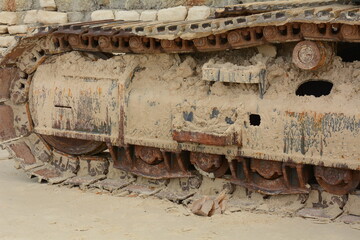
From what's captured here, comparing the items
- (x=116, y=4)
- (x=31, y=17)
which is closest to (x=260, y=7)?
(x=116, y=4)

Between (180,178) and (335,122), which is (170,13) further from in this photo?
(335,122)

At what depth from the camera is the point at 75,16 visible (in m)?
12.6

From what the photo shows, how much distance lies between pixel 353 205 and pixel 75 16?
6.46 metres

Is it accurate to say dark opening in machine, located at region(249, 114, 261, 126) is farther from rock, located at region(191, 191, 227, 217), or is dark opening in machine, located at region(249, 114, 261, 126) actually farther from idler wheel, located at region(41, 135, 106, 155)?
idler wheel, located at region(41, 135, 106, 155)

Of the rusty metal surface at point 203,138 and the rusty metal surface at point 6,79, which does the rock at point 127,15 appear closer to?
the rusty metal surface at point 6,79

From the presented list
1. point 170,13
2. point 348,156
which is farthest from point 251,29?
point 170,13

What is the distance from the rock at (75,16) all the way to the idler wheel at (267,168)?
217 inches

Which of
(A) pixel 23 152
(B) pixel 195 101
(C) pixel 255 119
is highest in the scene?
(B) pixel 195 101

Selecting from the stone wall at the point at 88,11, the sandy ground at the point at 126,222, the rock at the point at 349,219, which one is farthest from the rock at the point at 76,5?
the rock at the point at 349,219

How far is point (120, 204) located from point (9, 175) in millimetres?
1945

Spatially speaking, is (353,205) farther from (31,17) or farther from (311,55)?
(31,17)

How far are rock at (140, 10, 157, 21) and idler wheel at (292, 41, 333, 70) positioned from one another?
176 inches

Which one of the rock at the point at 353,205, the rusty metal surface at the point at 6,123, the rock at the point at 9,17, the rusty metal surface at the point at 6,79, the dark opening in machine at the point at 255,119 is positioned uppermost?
the rock at the point at 9,17

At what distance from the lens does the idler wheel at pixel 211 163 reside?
307 inches
